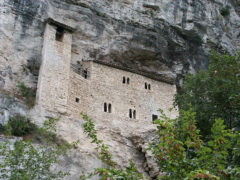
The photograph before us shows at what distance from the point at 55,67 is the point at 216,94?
35.6 ft

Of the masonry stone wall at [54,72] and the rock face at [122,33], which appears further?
the rock face at [122,33]

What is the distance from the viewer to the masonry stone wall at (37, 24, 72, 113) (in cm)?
1974

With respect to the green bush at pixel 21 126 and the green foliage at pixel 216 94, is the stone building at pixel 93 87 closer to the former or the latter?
the green bush at pixel 21 126

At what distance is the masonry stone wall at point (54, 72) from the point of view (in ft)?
64.8

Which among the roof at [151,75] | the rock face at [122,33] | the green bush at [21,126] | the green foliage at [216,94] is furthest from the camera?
the roof at [151,75]

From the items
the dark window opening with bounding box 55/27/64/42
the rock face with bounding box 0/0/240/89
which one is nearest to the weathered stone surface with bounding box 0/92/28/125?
the rock face with bounding box 0/0/240/89

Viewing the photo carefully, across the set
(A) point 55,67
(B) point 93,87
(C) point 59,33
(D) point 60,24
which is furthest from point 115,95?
(D) point 60,24

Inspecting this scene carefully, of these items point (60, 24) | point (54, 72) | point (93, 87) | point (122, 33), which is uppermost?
point (60, 24)

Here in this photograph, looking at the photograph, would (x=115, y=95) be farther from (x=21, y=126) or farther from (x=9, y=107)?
(x=21, y=126)

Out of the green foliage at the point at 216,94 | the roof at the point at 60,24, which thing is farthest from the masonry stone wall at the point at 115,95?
the green foliage at the point at 216,94

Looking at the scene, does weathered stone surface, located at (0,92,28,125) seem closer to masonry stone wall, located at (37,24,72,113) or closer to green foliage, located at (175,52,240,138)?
masonry stone wall, located at (37,24,72,113)

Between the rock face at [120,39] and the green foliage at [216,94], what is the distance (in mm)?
4235

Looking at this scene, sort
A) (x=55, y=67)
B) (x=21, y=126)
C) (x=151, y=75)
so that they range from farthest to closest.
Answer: (x=151, y=75)
(x=55, y=67)
(x=21, y=126)

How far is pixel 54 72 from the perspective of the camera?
2100 cm
